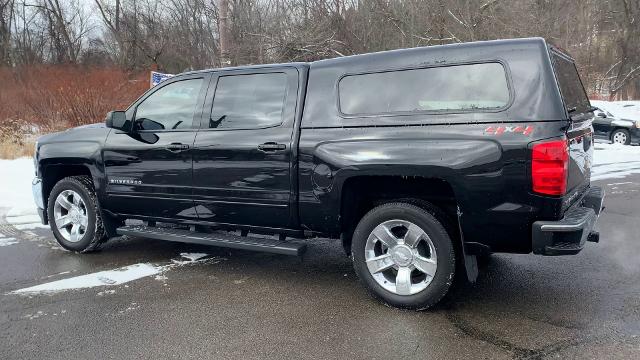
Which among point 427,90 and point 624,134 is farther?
Answer: point 624,134

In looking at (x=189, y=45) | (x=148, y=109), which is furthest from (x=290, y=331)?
(x=189, y=45)

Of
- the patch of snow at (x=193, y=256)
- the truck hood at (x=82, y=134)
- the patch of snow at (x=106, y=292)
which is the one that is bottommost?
the patch of snow at (x=193, y=256)

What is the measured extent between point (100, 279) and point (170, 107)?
66.9 inches

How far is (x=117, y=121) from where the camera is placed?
4980 millimetres

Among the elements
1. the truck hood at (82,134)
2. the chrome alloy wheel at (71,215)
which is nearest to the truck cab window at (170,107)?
the truck hood at (82,134)

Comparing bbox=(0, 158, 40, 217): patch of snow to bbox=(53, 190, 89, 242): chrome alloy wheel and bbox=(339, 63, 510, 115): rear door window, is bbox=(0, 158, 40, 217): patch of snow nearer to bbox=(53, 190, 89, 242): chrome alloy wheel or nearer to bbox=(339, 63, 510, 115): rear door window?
bbox=(53, 190, 89, 242): chrome alloy wheel

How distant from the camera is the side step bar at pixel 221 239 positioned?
4.20 meters

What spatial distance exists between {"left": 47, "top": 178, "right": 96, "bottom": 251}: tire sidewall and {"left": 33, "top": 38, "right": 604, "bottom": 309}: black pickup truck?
0.82 ft

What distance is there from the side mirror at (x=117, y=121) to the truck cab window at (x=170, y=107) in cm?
11

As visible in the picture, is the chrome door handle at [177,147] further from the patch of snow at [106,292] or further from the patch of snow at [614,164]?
the patch of snow at [614,164]

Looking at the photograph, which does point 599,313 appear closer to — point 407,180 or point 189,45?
point 407,180

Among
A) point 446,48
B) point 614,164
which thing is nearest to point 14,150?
point 446,48

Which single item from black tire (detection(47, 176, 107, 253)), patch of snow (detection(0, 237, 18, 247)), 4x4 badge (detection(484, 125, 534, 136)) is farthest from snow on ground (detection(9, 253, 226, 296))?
4x4 badge (detection(484, 125, 534, 136))

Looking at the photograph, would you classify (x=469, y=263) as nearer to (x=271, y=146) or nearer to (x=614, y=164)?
(x=271, y=146)
